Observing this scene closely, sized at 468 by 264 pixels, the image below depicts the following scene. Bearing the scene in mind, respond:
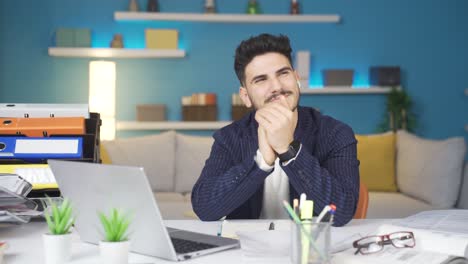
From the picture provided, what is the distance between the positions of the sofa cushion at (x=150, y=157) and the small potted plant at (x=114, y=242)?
341 centimetres

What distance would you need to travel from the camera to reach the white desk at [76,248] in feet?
4.17

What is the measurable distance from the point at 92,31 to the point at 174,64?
29.1 inches

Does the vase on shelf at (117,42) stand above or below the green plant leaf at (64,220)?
above

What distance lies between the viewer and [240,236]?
55.9 inches

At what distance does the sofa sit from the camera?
4.14 metres

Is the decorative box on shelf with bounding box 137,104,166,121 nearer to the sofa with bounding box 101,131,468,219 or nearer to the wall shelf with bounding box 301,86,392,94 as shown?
the sofa with bounding box 101,131,468,219

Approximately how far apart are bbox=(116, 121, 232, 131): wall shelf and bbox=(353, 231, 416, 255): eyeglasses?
4.11m

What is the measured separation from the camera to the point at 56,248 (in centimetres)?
120

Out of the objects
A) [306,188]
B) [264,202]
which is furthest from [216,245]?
[264,202]

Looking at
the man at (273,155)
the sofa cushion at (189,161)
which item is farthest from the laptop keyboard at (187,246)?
the sofa cushion at (189,161)

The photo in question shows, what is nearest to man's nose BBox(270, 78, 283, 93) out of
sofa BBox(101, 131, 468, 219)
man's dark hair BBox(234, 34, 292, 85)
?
man's dark hair BBox(234, 34, 292, 85)

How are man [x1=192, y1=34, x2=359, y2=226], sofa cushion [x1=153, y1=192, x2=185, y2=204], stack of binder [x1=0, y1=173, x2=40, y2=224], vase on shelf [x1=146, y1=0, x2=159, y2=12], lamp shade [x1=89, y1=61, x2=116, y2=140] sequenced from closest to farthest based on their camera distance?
stack of binder [x1=0, y1=173, x2=40, y2=224] < man [x1=192, y1=34, x2=359, y2=226] < sofa cushion [x1=153, y1=192, x2=185, y2=204] < lamp shade [x1=89, y1=61, x2=116, y2=140] < vase on shelf [x1=146, y1=0, x2=159, y2=12]

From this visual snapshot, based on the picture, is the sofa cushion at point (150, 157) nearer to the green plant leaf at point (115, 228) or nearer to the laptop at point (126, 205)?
the laptop at point (126, 205)

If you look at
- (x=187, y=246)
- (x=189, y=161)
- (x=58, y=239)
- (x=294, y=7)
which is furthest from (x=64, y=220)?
(x=294, y=7)
